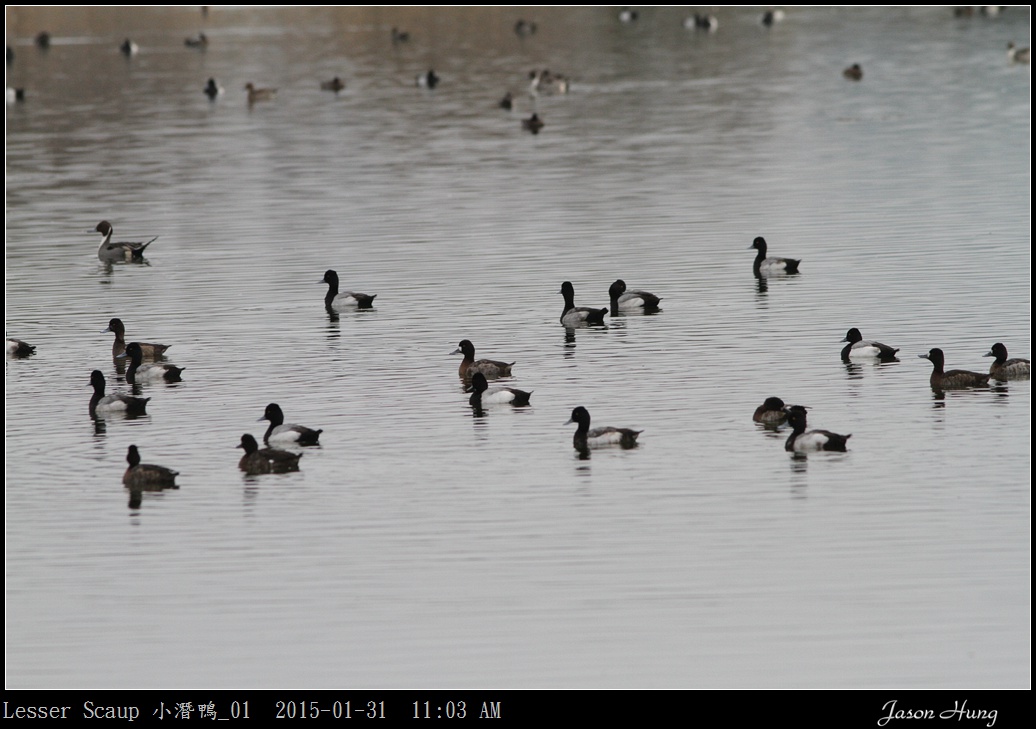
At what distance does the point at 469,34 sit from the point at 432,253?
70.5 m

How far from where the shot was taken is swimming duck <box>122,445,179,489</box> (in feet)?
70.1

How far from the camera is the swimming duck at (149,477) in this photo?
2138cm

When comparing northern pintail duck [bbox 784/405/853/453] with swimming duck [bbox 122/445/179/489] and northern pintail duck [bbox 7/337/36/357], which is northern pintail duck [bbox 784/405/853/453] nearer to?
swimming duck [bbox 122/445/179/489]

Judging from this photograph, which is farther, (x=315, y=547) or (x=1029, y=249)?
(x=1029, y=249)

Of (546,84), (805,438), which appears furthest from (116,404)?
(546,84)

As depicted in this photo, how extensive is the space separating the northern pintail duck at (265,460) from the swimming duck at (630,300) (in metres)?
11.0

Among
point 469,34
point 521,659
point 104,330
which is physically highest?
point 469,34

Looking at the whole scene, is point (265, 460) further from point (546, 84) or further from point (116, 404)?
point (546, 84)

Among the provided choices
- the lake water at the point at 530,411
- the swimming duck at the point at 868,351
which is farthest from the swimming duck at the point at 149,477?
the swimming duck at the point at 868,351

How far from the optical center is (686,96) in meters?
70.9

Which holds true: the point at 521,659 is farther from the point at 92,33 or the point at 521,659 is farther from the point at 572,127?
the point at 92,33

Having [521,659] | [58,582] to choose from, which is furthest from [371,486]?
[521,659]

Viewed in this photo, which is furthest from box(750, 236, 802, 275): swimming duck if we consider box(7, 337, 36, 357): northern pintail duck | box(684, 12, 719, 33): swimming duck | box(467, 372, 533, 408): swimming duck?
box(684, 12, 719, 33): swimming duck

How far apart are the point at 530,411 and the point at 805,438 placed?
446 cm
